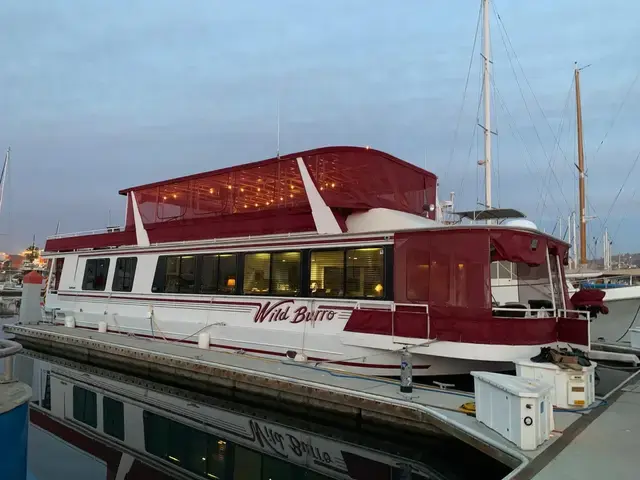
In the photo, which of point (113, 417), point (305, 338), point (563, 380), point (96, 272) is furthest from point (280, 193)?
point (96, 272)

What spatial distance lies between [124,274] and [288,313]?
683 centimetres

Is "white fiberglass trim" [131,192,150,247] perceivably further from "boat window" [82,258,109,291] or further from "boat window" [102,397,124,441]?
"boat window" [102,397,124,441]

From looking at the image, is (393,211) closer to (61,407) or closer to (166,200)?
(166,200)

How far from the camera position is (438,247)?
28.2ft

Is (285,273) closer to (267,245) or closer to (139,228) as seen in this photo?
(267,245)

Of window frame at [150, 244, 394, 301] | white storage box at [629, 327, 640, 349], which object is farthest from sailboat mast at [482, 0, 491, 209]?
window frame at [150, 244, 394, 301]

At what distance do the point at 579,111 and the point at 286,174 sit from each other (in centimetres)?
2058

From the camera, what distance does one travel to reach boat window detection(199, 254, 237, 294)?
11.6 meters

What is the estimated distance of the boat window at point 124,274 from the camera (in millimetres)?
14328

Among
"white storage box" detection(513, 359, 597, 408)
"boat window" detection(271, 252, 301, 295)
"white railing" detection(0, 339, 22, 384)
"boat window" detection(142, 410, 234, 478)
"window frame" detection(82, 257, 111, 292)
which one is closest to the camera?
"white railing" detection(0, 339, 22, 384)

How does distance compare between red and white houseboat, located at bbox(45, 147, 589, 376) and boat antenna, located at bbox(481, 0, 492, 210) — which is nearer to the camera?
red and white houseboat, located at bbox(45, 147, 589, 376)

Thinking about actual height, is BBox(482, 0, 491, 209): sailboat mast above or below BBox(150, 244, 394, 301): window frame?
above

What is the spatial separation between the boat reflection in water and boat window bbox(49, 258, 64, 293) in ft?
25.3

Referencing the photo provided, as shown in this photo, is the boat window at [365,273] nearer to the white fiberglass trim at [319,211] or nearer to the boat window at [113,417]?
the white fiberglass trim at [319,211]
